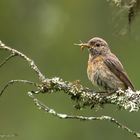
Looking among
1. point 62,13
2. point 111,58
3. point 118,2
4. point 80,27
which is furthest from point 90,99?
point 80,27

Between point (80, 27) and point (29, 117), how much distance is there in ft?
6.72

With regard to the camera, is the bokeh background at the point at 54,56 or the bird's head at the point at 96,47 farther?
the bokeh background at the point at 54,56

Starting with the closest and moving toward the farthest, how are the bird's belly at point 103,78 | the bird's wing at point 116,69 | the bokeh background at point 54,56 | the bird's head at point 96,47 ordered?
the bird's belly at point 103,78
the bird's wing at point 116,69
the bird's head at point 96,47
the bokeh background at point 54,56

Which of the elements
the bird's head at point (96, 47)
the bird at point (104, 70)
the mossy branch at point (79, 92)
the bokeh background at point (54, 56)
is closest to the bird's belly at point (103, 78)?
the bird at point (104, 70)

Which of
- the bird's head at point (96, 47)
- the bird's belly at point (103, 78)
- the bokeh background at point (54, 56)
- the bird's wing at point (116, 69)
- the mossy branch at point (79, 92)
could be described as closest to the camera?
the mossy branch at point (79, 92)

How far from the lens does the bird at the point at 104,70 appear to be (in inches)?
476

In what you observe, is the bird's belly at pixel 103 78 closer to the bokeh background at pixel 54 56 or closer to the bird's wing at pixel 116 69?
the bird's wing at pixel 116 69

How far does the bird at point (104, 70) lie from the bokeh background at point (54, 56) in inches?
182

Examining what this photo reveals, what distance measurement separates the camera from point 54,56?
1994 centimetres

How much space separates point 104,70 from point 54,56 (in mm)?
7614

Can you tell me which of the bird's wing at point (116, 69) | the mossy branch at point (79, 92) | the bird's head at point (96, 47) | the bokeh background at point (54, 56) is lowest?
the mossy branch at point (79, 92)

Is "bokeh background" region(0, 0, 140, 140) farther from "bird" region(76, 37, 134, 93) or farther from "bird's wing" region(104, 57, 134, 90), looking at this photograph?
"bird's wing" region(104, 57, 134, 90)

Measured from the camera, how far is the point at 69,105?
1814 centimetres

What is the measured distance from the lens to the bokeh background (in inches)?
708
